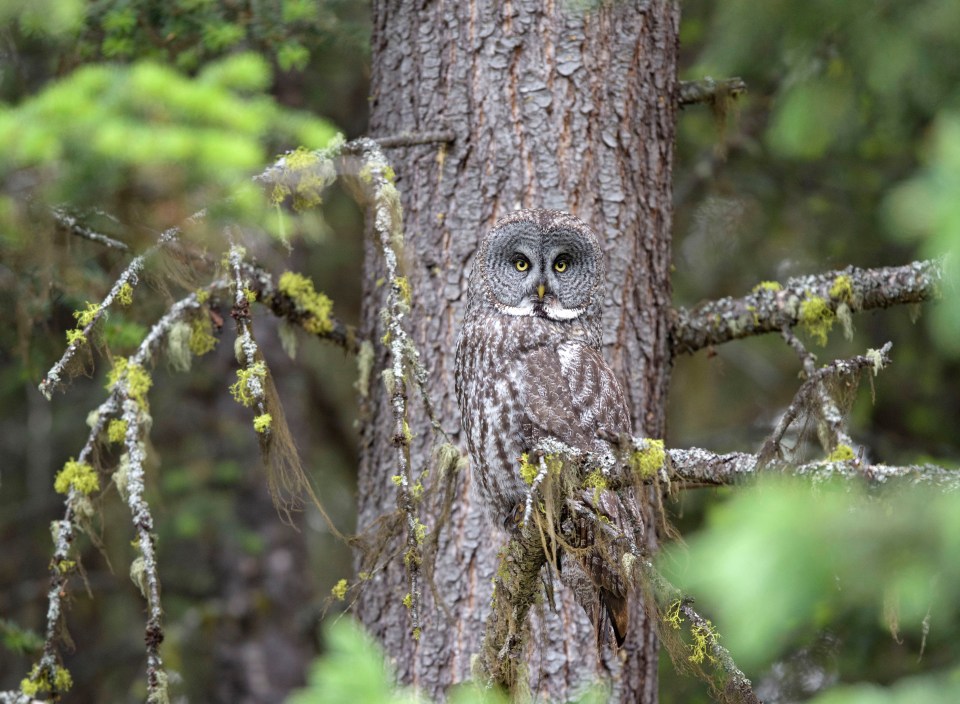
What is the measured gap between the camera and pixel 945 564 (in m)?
1.42

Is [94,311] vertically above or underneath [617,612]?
above

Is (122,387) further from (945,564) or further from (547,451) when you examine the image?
(945,564)

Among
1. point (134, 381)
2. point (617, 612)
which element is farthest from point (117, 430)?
point (617, 612)

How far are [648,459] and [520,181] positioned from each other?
1589mm

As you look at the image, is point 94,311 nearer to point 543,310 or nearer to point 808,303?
point 543,310

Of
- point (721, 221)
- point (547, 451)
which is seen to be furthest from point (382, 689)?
point (721, 221)

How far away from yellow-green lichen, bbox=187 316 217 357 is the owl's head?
3.23ft

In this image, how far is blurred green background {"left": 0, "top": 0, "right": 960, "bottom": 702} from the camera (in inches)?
59.7

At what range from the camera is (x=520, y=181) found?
3.89 metres

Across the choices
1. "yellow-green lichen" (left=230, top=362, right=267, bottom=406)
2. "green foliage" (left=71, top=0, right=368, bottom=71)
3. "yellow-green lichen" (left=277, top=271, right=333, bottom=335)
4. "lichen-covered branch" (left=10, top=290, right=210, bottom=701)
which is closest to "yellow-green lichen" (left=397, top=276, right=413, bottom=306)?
"yellow-green lichen" (left=230, top=362, right=267, bottom=406)

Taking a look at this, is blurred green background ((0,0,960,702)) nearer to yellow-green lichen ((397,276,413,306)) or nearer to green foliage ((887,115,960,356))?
green foliage ((887,115,960,356))

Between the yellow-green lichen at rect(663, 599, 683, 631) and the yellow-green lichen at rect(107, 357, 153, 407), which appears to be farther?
the yellow-green lichen at rect(107, 357, 153, 407)

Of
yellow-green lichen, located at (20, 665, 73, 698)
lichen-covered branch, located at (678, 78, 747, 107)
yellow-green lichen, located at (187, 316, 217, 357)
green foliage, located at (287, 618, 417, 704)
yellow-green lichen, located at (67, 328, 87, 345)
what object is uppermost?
lichen-covered branch, located at (678, 78, 747, 107)

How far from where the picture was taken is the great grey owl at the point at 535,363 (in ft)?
11.7
